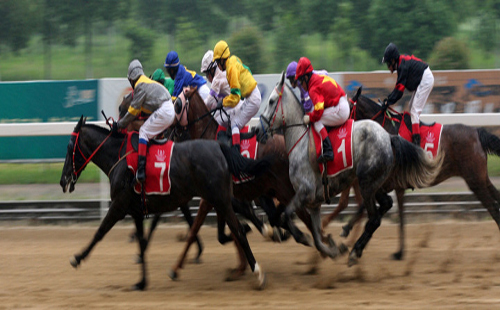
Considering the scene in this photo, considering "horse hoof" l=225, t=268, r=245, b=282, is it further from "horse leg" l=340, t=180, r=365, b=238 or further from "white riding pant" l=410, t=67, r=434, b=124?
"white riding pant" l=410, t=67, r=434, b=124

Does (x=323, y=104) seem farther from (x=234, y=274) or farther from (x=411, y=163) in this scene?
(x=234, y=274)

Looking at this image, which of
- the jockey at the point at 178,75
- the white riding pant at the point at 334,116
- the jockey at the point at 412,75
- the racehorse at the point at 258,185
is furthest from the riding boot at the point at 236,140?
the jockey at the point at 412,75

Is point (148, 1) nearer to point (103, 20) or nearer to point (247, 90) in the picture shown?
point (103, 20)

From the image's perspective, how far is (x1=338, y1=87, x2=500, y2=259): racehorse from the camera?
7227 millimetres

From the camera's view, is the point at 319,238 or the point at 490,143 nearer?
the point at 319,238

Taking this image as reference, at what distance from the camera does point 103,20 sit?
2405 cm

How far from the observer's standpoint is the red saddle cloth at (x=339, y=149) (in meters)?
6.21

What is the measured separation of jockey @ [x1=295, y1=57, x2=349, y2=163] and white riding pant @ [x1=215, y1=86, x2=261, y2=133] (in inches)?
27.6

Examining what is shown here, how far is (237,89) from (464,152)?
111 inches

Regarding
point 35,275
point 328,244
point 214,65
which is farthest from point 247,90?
point 35,275

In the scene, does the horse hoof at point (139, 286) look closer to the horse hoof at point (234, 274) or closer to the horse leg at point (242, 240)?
the horse hoof at point (234, 274)

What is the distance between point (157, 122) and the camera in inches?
245

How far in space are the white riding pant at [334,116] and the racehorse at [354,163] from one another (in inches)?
5.7

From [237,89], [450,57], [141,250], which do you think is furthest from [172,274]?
[450,57]
